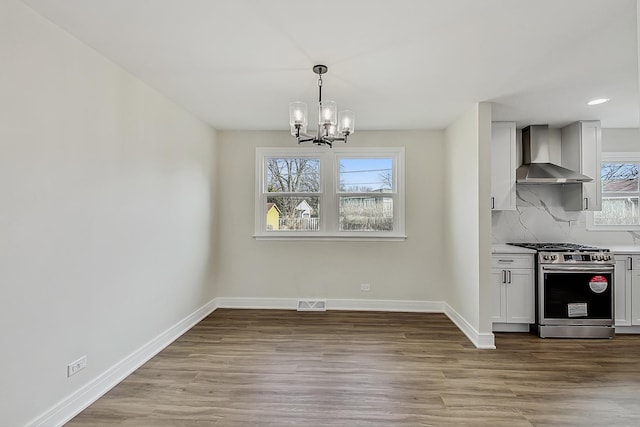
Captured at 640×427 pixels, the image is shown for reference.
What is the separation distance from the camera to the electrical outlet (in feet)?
7.54

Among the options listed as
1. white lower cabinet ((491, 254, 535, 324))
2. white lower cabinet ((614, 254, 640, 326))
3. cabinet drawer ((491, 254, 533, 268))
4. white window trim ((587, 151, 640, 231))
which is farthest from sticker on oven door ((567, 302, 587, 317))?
white window trim ((587, 151, 640, 231))

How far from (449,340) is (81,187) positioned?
12.1ft

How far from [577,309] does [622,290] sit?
63cm

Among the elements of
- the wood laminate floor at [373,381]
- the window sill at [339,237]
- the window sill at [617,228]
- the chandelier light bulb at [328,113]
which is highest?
the chandelier light bulb at [328,113]

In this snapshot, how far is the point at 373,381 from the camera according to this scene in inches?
111

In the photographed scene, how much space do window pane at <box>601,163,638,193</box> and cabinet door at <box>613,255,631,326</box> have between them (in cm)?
126

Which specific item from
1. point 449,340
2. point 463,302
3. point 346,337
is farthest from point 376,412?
point 463,302

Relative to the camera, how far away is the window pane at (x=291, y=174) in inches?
197

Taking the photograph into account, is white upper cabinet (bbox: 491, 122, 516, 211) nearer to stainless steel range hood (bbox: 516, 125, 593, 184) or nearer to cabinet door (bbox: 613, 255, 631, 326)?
stainless steel range hood (bbox: 516, 125, 593, 184)

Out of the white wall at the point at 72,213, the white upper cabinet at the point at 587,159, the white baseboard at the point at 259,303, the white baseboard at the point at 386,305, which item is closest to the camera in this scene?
the white wall at the point at 72,213

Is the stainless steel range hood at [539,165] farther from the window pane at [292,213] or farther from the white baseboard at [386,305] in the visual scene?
the window pane at [292,213]

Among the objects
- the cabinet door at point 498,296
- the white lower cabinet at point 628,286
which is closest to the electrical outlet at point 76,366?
the cabinet door at point 498,296

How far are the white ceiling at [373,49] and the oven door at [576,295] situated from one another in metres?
1.82

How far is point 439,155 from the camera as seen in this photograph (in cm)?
484
